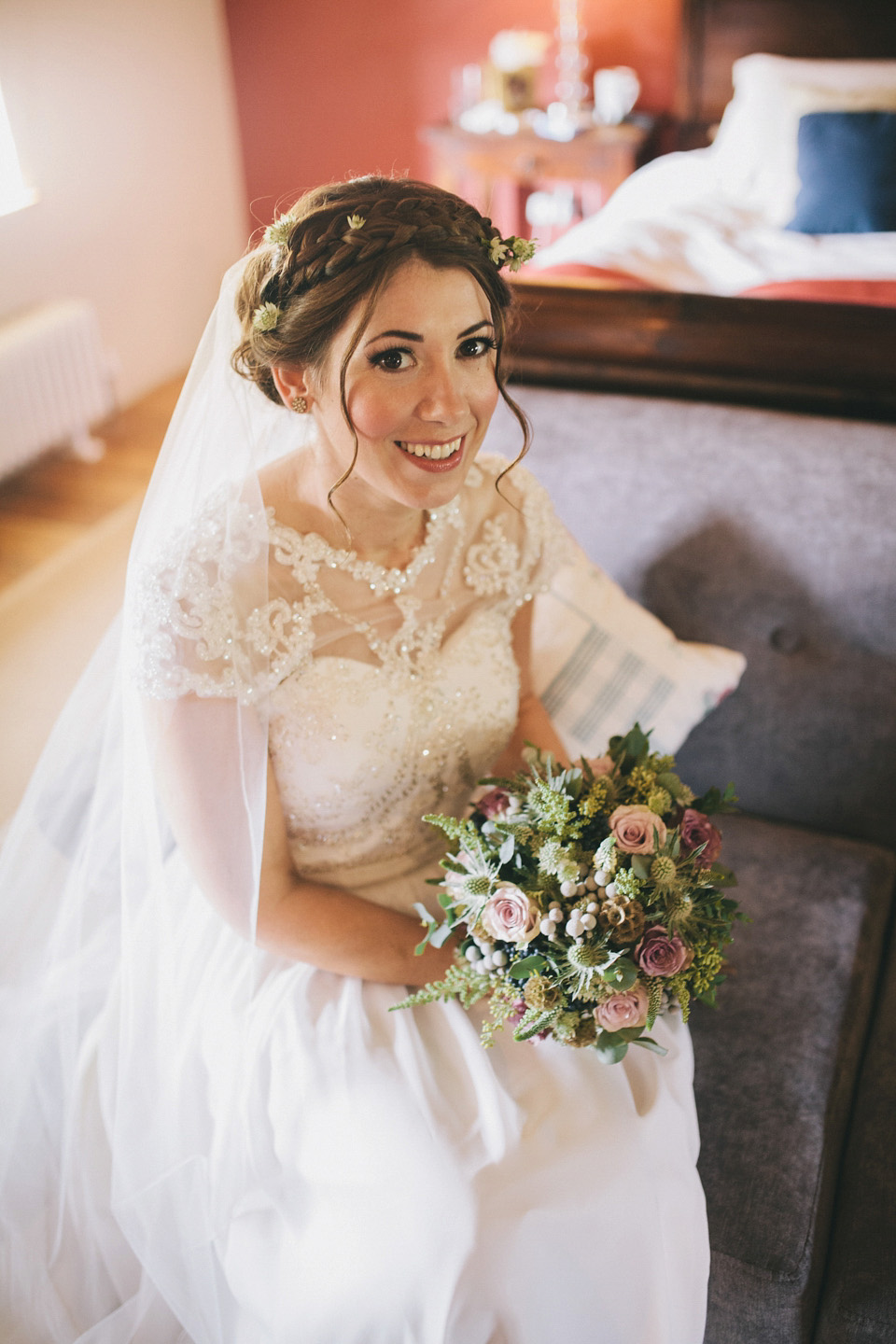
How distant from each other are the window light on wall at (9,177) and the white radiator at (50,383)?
0.29 metres

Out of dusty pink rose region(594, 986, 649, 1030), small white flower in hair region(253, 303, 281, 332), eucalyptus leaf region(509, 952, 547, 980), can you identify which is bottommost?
dusty pink rose region(594, 986, 649, 1030)

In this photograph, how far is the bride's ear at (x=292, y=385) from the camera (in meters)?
1.27

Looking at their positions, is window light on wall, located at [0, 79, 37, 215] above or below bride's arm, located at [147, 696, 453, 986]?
above

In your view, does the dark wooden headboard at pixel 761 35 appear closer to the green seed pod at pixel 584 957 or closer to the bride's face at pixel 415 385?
the bride's face at pixel 415 385

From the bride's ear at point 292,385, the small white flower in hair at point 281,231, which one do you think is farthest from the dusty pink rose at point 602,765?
the small white flower in hair at point 281,231

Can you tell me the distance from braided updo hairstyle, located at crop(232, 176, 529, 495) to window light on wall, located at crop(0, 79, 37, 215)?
2.16 m

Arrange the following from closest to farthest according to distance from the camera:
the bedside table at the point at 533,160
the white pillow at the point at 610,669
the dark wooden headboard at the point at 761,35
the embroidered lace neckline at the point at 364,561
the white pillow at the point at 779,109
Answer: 1. the embroidered lace neckline at the point at 364,561
2. the white pillow at the point at 610,669
3. the white pillow at the point at 779,109
4. the dark wooden headboard at the point at 761,35
5. the bedside table at the point at 533,160

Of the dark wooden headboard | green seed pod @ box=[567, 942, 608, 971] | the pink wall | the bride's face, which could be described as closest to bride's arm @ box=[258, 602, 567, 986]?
green seed pod @ box=[567, 942, 608, 971]

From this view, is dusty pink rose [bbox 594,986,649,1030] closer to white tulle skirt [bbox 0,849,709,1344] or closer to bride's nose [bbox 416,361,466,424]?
white tulle skirt [bbox 0,849,709,1344]

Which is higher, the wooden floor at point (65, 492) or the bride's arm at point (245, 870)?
the bride's arm at point (245, 870)

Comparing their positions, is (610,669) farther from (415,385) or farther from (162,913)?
(162,913)

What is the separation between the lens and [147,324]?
4.20 meters

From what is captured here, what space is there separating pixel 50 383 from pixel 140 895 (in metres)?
2.13

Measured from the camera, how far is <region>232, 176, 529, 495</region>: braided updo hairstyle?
45.8 inches
